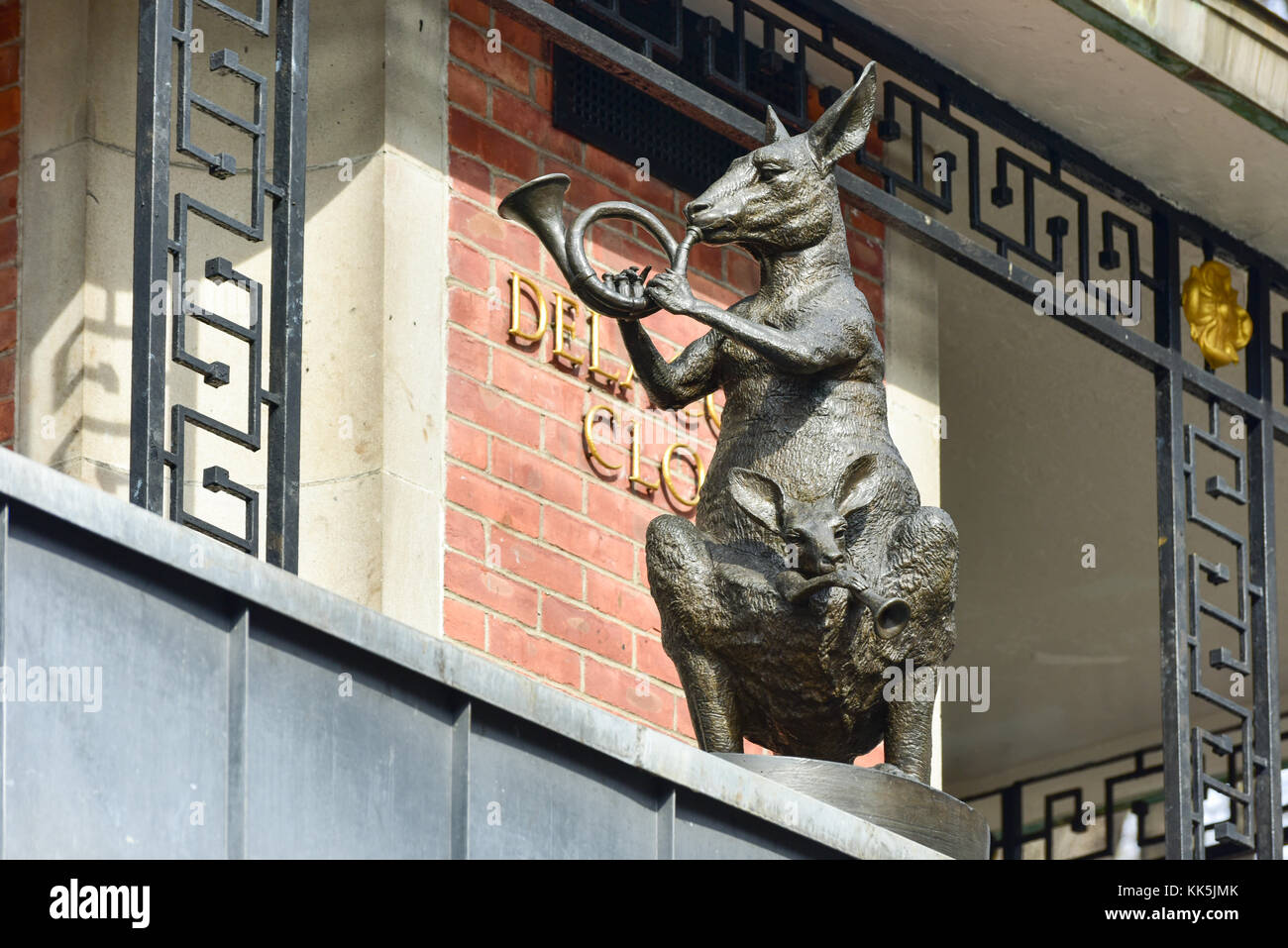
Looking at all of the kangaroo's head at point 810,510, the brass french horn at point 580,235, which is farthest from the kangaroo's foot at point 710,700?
the brass french horn at point 580,235

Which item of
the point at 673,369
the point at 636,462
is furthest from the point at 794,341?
the point at 636,462

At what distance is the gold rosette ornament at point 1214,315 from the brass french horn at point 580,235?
12.2 ft

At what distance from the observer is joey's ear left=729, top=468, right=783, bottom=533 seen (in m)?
6.65

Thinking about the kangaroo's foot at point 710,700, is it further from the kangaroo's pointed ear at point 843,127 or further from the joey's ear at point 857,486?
the kangaroo's pointed ear at point 843,127

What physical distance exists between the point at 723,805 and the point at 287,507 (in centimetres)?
118

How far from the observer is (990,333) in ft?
38.0

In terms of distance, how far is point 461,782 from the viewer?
19.6 ft

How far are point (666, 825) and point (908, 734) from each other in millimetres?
738

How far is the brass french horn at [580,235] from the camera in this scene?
6637 millimetres

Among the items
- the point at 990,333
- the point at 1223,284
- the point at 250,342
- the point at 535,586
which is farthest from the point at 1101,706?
the point at 250,342

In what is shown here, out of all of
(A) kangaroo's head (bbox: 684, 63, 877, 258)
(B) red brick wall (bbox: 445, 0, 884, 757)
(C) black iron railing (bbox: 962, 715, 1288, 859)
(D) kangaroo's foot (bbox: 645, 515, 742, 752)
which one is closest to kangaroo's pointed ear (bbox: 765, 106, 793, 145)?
(A) kangaroo's head (bbox: 684, 63, 877, 258)

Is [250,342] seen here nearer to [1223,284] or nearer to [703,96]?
[703,96]

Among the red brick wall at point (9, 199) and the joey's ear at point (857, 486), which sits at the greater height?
the red brick wall at point (9, 199)

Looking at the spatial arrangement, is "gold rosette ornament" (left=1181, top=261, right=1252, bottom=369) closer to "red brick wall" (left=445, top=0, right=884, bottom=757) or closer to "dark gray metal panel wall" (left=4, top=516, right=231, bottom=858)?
"red brick wall" (left=445, top=0, right=884, bottom=757)
